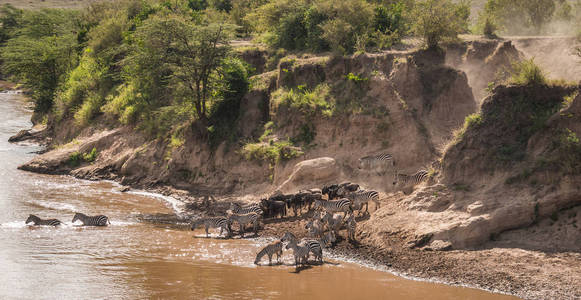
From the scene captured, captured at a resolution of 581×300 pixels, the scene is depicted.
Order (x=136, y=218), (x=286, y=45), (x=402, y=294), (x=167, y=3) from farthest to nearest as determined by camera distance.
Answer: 1. (x=167, y=3)
2. (x=286, y=45)
3. (x=136, y=218)
4. (x=402, y=294)

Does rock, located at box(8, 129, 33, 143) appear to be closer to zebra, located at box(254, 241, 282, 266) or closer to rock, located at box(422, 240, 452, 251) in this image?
zebra, located at box(254, 241, 282, 266)

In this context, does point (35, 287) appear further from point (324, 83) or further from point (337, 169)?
point (324, 83)

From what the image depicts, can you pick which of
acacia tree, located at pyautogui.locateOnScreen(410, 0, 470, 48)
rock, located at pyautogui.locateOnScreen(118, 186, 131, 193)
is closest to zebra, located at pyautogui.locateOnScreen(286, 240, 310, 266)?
rock, located at pyautogui.locateOnScreen(118, 186, 131, 193)

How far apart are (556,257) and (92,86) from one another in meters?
27.5

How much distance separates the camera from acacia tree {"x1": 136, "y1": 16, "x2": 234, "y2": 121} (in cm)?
2369

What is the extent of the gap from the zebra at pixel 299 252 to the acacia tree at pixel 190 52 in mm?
11385

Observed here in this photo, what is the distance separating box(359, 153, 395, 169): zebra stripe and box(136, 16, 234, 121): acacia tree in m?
7.83

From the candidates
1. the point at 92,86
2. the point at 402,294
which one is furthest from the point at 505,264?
the point at 92,86

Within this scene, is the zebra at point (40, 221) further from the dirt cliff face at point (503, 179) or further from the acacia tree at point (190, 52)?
the dirt cliff face at point (503, 179)

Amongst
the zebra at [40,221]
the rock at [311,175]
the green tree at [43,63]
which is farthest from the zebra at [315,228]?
the green tree at [43,63]

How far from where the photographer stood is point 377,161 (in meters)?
20.0

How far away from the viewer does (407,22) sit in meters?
25.1

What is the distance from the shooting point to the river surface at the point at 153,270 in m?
12.8

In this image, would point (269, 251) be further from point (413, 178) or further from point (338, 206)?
point (413, 178)
